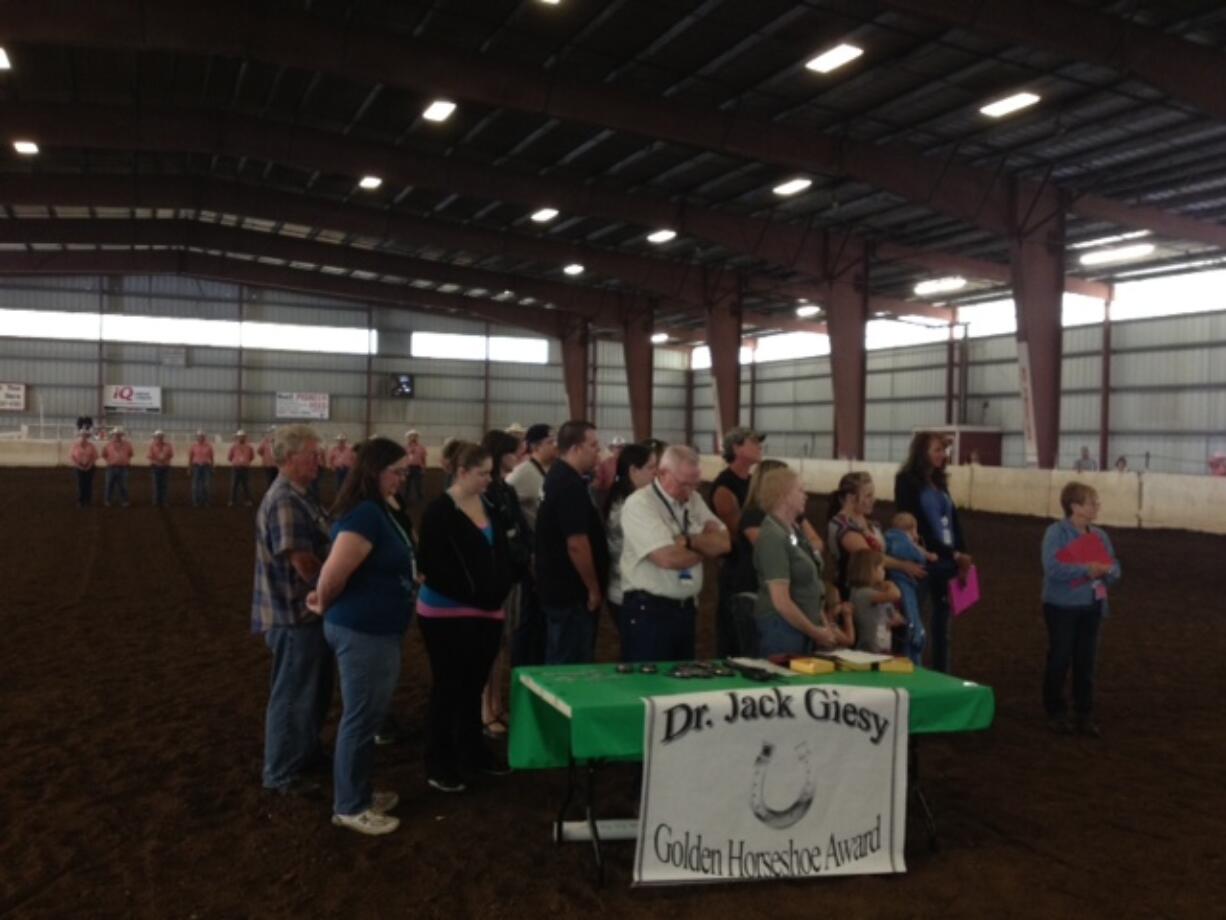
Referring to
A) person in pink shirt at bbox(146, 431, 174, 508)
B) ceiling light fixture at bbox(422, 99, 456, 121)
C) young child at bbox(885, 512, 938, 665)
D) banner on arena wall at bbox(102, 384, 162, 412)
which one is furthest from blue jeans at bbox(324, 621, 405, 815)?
banner on arena wall at bbox(102, 384, 162, 412)

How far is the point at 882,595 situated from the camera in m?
5.65

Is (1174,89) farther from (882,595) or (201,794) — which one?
(201,794)

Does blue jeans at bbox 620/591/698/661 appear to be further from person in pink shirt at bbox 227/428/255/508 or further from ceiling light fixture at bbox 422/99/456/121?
person in pink shirt at bbox 227/428/255/508

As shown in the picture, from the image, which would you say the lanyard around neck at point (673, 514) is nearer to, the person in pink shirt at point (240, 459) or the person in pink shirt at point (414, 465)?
the person in pink shirt at point (414, 465)

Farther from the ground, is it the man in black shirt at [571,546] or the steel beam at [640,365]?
the steel beam at [640,365]

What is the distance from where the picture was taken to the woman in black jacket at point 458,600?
4695 millimetres

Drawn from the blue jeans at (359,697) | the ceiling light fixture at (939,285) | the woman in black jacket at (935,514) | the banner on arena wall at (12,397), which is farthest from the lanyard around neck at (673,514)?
the banner on arena wall at (12,397)

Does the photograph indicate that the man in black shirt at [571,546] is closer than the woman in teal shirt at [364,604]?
No

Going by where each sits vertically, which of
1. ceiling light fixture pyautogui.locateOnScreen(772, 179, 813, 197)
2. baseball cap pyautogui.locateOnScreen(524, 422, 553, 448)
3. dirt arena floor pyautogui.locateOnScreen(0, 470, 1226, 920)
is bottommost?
dirt arena floor pyautogui.locateOnScreen(0, 470, 1226, 920)

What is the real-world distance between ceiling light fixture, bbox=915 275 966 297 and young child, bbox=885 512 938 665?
30.1 m

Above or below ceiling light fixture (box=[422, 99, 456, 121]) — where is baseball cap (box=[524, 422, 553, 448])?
below

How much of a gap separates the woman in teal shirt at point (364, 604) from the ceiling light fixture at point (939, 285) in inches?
1283

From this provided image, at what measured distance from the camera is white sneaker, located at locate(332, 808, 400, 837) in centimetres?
442

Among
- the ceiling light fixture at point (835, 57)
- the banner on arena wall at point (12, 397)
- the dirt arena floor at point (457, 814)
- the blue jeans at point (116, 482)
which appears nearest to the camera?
the dirt arena floor at point (457, 814)
